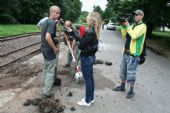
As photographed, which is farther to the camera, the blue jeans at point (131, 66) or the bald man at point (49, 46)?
the blue jeans at point (131, 66)

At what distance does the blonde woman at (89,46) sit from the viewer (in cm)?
629

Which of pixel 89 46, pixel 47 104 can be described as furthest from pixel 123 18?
pixel 47 104

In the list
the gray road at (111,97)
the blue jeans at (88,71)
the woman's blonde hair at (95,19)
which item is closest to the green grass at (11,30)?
the gray road at (111,97)

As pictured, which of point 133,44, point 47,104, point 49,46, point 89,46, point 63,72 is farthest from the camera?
point 63,72

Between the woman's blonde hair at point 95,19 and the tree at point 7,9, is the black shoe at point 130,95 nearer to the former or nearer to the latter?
the woman's blonde hair at point 95,19

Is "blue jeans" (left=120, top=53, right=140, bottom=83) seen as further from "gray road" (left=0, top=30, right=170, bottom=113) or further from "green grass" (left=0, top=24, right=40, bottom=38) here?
"green grass" (left=0, top=24, right=40, bottom=38)

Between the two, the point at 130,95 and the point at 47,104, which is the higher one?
the point at 47,104

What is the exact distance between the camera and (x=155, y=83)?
9.29 meters

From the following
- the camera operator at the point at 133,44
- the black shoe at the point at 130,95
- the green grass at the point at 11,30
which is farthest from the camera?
the green grass at the point at 11,30

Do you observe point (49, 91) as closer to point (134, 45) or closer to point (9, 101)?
point (9, 101)

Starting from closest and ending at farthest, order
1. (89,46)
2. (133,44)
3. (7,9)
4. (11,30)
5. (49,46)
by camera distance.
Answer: (89,46) → (49,46) → (133,44) → (11,30) → (7,9)

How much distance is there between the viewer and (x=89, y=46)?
6.40m

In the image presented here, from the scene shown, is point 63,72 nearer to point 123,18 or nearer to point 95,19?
point 123,18

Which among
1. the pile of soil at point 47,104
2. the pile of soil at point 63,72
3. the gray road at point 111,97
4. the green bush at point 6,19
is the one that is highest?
the green bush at point 6,19
